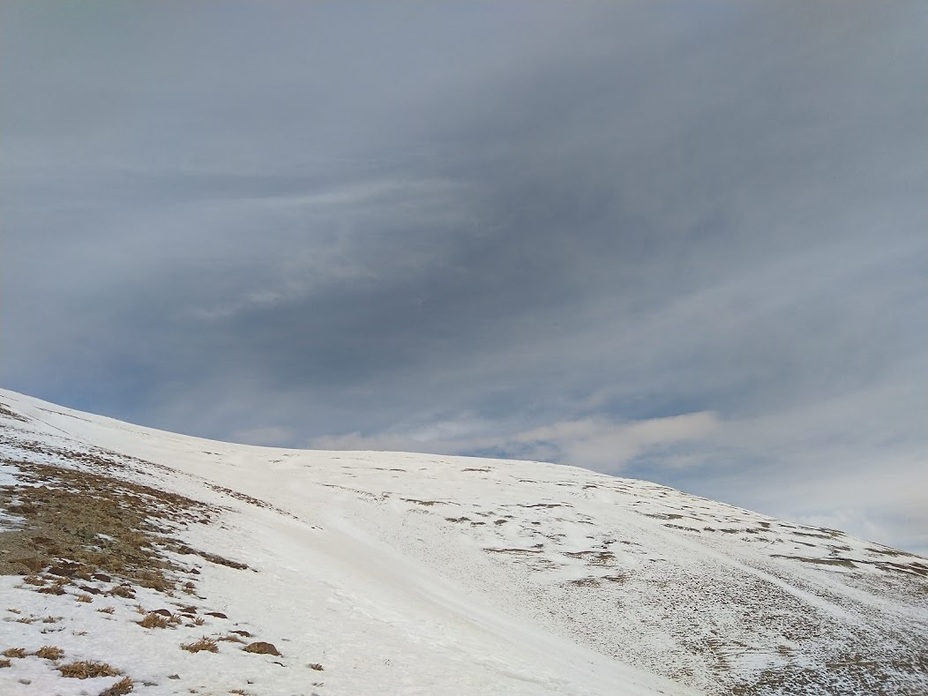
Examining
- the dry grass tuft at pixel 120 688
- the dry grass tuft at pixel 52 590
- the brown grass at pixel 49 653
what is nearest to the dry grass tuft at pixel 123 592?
the dry grass tuft at pixel 52 590

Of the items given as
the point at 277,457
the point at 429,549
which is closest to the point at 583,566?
the point at 429,549

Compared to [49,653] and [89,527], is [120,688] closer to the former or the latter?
[49,653]

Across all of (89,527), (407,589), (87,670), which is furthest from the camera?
(407,589)

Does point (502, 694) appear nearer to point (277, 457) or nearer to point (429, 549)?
point (429, 549)

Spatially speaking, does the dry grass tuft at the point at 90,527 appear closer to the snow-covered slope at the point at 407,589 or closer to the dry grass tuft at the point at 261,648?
the snow-covered slope at the point at 407,589

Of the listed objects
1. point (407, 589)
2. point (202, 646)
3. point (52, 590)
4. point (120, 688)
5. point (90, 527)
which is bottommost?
point (407, 589)

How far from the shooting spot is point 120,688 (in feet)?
29.0

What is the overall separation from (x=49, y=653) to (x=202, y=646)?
111 inches

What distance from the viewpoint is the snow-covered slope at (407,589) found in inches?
461

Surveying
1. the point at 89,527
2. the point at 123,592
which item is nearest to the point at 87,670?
the point at 123,592

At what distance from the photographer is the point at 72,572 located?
13.7 meters

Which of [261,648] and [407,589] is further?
[407,589]

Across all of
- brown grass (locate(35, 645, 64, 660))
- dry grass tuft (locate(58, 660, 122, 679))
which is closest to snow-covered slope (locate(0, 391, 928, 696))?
brown grass (locate(35, 645, 64, 660))

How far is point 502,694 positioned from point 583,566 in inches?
1089
